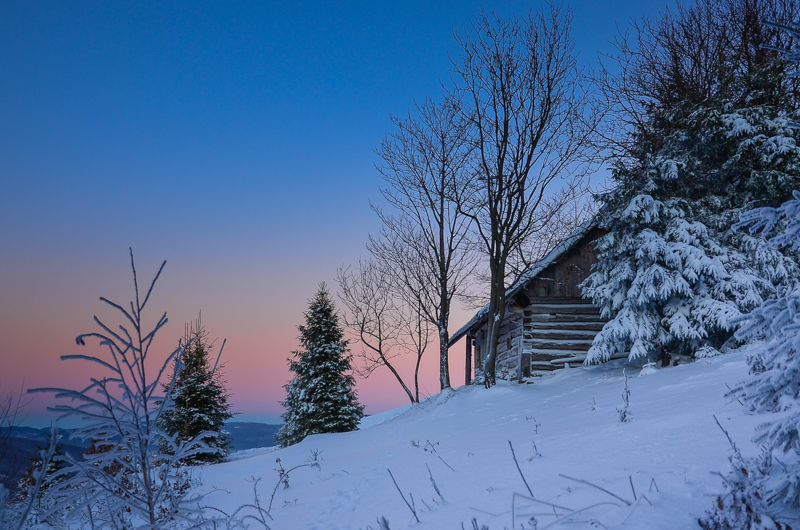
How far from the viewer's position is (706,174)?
1304cm

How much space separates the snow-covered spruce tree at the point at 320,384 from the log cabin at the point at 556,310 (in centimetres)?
789

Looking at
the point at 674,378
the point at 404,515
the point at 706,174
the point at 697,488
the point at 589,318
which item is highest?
the point at 706,174

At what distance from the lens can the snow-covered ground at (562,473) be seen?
2.88 m

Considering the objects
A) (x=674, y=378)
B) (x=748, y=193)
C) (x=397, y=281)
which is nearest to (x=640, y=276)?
(x=748, y=193)

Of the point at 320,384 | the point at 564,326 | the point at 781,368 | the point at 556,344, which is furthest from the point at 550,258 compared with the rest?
the point at 781,368

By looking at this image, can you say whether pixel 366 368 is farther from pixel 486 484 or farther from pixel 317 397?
pixel 486 484

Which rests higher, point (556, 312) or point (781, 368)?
point (556, 312)

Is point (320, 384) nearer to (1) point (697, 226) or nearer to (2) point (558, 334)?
(2) point (558, 334)

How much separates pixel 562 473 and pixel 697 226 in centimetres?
1065

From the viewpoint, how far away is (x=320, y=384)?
69.4 feet

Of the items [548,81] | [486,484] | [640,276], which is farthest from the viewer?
[548,81]

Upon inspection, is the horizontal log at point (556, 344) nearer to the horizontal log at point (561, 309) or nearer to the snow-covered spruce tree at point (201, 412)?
the horizontal log at point (561, 309)

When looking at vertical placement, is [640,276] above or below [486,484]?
above

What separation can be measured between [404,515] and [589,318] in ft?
46.7
